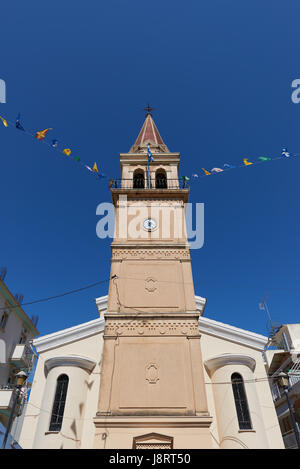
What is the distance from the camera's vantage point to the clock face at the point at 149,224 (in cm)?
1795

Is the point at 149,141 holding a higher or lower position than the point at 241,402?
higher

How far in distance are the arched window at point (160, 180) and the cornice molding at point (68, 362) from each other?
11455mm

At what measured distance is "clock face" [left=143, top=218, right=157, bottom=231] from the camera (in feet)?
58.9

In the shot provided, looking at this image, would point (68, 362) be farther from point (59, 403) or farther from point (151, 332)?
point (151, 332)

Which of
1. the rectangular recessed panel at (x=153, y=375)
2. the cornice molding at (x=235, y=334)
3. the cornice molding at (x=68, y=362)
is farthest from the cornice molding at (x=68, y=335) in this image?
the cornice molding at (x=235, y=334)

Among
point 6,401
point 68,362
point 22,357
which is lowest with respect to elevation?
point 68,362

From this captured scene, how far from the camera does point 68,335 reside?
49.4 feet

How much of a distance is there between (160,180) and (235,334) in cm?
1089

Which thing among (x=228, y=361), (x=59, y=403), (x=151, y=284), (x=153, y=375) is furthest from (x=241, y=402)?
(x=59, y=403)

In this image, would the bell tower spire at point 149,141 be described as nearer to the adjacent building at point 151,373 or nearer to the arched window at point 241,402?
the adjacent building at point 151,373
